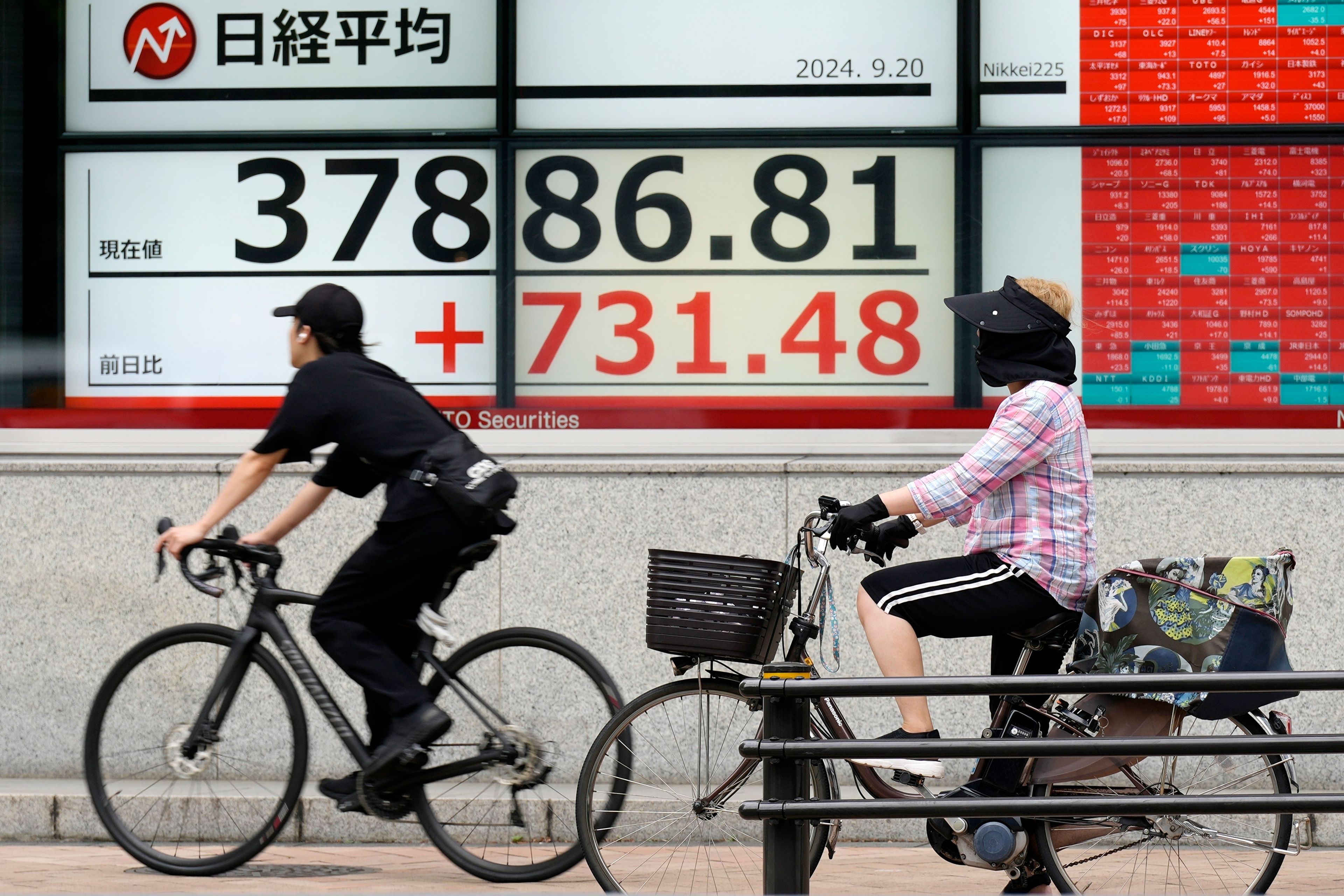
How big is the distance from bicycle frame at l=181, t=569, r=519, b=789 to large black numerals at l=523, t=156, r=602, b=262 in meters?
2.66

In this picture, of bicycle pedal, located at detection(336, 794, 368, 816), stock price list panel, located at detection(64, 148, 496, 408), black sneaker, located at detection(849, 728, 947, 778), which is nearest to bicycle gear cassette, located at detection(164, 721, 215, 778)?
bicycle pedal, located at detection(336, 794, 368, 816)

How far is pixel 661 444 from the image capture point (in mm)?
6902

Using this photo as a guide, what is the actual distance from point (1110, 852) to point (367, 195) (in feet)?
15.3

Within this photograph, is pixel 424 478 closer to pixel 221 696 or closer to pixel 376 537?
pixel 376 537

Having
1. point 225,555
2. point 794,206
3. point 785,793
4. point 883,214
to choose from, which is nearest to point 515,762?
point 225,555

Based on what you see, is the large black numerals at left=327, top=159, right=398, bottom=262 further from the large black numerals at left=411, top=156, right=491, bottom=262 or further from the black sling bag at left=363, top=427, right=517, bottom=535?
the black sling bag at left=363, top=427, right=517, bottom=535

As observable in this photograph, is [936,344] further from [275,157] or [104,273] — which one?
[104,273]

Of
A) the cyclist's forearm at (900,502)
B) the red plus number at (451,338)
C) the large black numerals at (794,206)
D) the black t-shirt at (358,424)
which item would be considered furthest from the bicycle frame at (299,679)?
the large black numerals at (794,206)

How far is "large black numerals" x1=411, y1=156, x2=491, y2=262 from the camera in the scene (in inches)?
281

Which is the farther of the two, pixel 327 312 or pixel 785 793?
pixel 327 312

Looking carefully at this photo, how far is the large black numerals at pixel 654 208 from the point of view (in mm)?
7090

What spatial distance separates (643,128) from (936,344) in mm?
1754

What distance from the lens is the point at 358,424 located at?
4734 millimetres

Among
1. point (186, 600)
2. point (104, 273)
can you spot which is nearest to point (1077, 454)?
point (186, 600)
